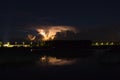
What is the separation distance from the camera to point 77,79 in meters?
22.1

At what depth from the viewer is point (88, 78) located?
22.7 metres

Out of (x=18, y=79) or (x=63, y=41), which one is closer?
(x=18, y=79)

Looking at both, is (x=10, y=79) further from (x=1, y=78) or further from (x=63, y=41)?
(x=63, y=41)

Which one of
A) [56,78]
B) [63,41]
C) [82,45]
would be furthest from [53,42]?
[56,78]

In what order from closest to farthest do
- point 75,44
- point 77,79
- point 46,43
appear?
point 77,79 < point 75,44 < point 46,43

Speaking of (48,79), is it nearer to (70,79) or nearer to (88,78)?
(70,79)

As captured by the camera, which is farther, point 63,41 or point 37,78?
point 63,41

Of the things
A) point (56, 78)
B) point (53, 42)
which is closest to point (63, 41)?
point (53, 42)

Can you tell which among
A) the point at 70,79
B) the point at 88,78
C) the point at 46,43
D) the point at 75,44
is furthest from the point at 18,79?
the point at 46,43

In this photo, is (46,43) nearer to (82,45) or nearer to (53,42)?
(53,42)

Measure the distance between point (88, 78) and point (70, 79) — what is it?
169cm

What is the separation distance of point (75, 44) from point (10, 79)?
14186 cm

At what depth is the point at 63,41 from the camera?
166m

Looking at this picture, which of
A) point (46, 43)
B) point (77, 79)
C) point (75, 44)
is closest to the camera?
point (77, 79)
